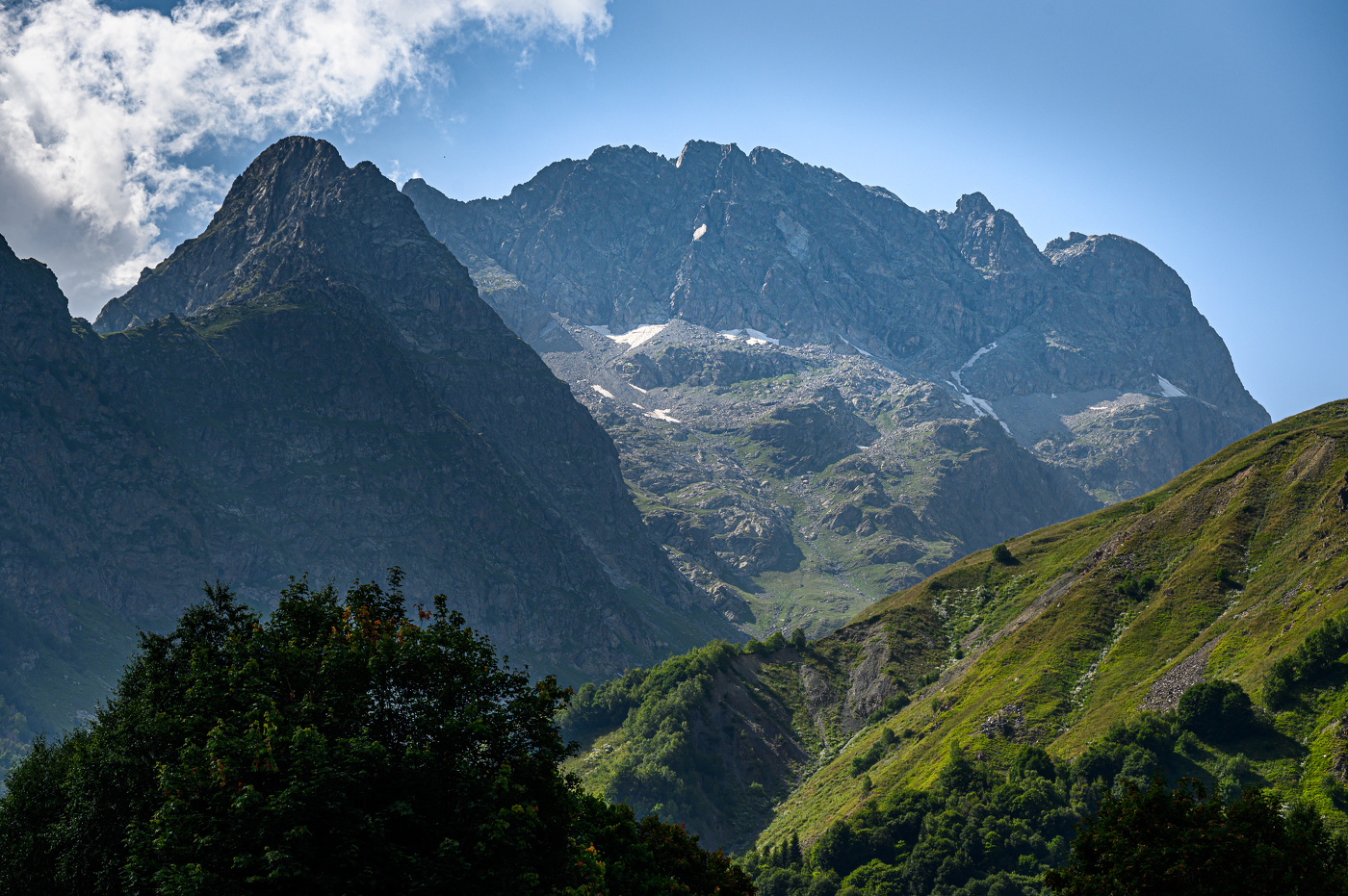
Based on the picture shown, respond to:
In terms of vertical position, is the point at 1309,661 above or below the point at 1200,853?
below

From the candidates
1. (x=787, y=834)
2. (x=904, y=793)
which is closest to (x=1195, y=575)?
(x=904, y=793)

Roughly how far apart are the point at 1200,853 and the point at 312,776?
45827 mm

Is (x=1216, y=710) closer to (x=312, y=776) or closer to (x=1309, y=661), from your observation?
(x=1309, y=661)

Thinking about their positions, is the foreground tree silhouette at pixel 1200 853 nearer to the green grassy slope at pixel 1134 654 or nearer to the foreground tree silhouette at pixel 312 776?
the foreground tree silhouette at pixel 312 776

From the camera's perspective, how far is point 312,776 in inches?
1708

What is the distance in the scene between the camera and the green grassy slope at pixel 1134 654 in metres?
113

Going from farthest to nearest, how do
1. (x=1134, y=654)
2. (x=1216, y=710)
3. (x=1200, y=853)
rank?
(x=1134, y=654)
(x=1216, y=710)
(x=1200, y=853)

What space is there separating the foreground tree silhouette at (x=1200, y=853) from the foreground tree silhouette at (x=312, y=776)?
2749 centimetres

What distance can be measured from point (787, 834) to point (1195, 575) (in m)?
79.1

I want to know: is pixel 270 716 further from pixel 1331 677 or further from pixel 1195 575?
pixel 1195 575

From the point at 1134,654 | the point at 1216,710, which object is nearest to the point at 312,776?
the point at 1216,710

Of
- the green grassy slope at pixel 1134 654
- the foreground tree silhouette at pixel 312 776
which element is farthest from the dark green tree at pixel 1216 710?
the foreground tree silhouette at pixel 312 776

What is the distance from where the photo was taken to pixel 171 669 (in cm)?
5628

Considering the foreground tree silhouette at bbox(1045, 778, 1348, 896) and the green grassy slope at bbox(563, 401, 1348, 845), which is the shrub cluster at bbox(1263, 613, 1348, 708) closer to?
the green grassy slope at bbox(563, 401, 1348, 845)
